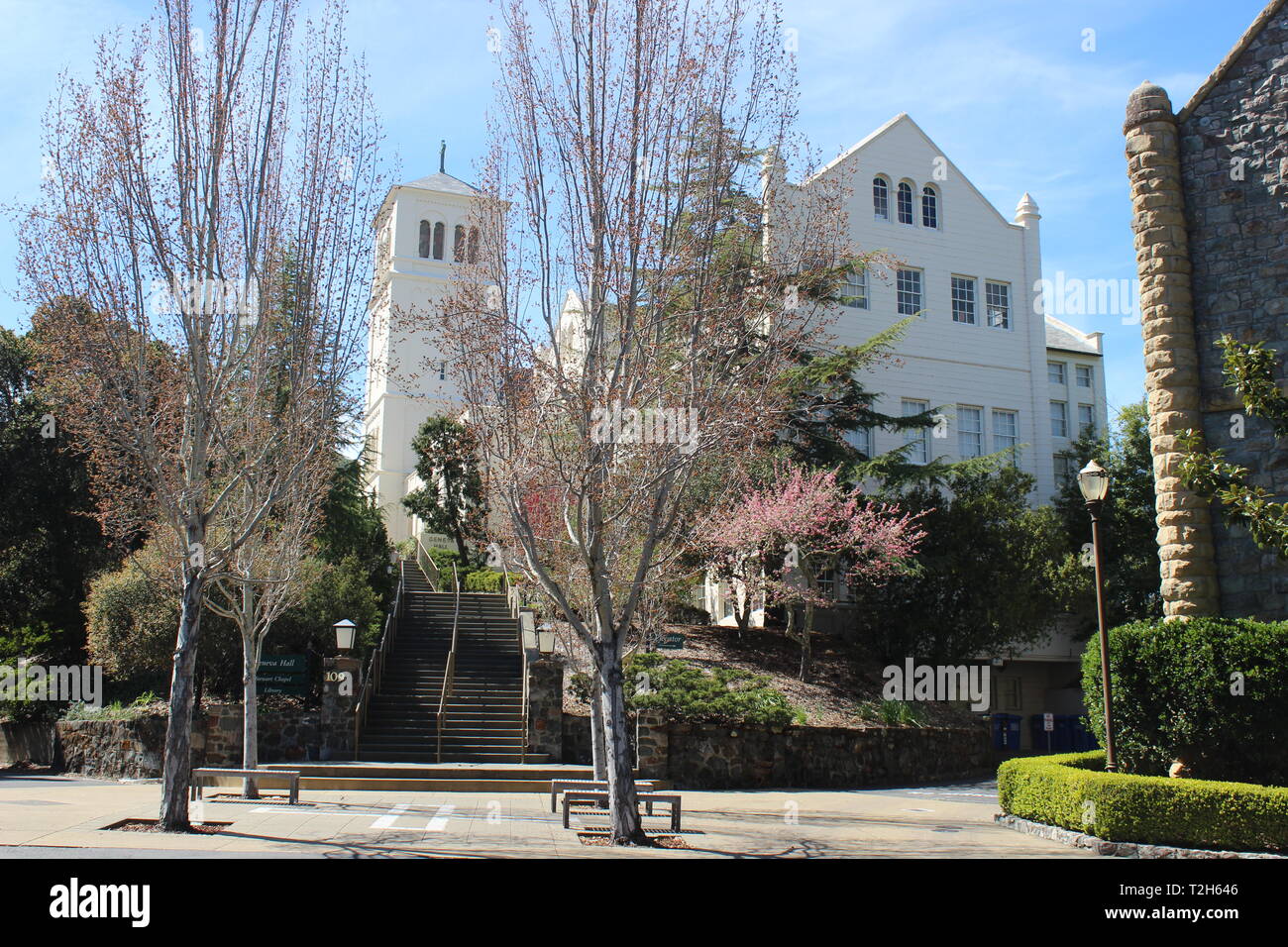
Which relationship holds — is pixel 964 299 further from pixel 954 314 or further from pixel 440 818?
pixel 440 818

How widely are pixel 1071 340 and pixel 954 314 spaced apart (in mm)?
5903

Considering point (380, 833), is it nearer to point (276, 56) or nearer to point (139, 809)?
point (139, 809)

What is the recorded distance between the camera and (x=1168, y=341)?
15.2 m

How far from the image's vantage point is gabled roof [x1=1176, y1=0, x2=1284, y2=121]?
1527 centimetres

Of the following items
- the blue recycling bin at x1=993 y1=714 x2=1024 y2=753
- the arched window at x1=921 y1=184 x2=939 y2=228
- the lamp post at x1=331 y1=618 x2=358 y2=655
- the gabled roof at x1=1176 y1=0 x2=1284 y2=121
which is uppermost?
the arched window at x1=921 y1=184 x2=939 y2=228

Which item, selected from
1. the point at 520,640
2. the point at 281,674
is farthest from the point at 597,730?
the point at 520,640

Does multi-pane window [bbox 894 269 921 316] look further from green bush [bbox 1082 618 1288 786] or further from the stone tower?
green bush [bbox 1082 618 1288 786]

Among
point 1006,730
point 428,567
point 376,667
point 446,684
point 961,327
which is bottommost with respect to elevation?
point 1006,730

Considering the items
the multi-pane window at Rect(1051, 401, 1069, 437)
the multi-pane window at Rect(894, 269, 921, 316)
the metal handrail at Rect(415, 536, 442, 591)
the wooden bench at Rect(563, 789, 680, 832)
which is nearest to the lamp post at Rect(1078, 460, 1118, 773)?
the wooden bench at Rect(563, 789, 680, 832)

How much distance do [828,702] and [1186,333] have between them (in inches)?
412

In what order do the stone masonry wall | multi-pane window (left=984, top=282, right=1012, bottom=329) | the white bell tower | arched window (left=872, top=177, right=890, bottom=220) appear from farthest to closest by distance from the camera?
1. the white bell tower
2. multi-pane window (left=984, top=282, right=1012, bottom=329)
3. arched window (left=872, top=177, right=890, bottom=220)
4. the stone masonry wall

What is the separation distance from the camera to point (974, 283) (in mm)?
32406

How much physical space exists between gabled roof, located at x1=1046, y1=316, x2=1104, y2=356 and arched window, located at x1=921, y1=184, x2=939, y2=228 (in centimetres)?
574

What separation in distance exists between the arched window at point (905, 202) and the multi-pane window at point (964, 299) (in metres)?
2.38
